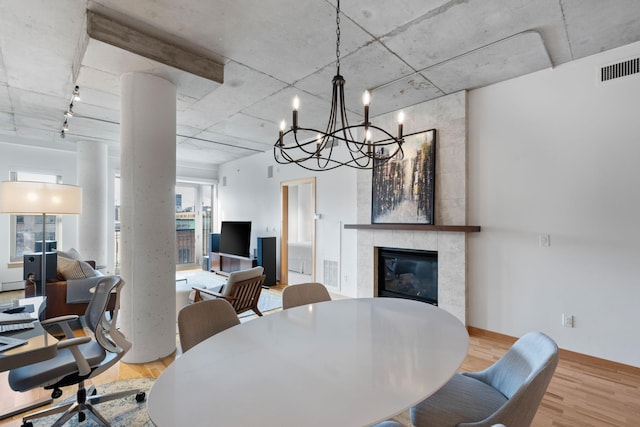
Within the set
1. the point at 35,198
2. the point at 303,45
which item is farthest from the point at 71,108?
the point at 303,45

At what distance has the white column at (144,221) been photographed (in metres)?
2.82

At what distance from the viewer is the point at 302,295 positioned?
2510 millimetres

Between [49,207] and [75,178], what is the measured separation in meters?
4.57

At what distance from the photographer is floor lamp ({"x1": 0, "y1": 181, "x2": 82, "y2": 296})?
2.58 metres

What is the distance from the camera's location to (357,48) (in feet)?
8.93

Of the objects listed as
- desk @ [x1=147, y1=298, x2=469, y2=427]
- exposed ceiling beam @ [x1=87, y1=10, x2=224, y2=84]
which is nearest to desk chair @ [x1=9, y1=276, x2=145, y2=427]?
desk @ [x1=147, y1=298, x2=469, y2=427]

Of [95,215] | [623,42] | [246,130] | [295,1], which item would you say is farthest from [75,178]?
[623,42]

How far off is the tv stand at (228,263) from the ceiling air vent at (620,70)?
18.4 ft

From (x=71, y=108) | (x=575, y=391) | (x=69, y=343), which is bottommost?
(x=575, y=391)

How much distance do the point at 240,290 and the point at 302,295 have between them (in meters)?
1.23

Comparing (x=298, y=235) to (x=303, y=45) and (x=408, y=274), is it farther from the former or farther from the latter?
(x=303, y=45)

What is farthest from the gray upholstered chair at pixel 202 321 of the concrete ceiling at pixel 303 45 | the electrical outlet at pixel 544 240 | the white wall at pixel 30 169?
the white wall at pixel 30 169

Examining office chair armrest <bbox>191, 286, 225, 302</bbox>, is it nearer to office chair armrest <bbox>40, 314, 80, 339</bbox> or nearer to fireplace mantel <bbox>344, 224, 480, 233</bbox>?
office chair armrest <bbox>40, 314, 80, 339</bbox>

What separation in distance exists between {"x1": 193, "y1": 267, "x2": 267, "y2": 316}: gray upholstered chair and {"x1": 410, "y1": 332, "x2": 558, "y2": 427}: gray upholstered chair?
238cm
